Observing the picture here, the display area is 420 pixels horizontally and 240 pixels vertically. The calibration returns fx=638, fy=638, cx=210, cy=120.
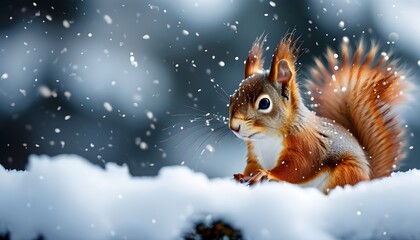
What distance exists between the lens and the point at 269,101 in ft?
3.51

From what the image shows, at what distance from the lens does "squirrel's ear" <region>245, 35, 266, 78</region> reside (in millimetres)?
1162

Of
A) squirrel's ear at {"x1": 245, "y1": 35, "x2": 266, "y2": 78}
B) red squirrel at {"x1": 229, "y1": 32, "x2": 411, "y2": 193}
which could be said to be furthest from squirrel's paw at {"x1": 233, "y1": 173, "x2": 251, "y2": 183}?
squirrel's ear at {"x1": 245, "y1": 35, "x2": 266, "y2": 78}

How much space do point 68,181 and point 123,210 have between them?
9cm

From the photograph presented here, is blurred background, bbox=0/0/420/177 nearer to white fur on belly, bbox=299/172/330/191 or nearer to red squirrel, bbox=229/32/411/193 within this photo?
red squirrel, bbox=229/32/411/193

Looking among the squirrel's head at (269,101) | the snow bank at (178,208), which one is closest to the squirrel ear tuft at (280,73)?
the squirrel's head at (269,101)

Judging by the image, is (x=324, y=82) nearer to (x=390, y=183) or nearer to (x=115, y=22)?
(x=390, y=183)

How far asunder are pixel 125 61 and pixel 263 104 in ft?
5.71

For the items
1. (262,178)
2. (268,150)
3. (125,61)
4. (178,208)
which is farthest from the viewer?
(125,61)

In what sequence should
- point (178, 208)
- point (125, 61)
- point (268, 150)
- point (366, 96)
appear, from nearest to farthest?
1. point (178, 208)
2. point (268, 150)
3. point (366, 96)
4. point (125, 61)

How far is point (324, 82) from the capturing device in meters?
1.30

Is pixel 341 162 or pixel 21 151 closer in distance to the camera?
pixel 341 162

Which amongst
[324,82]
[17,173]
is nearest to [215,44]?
[324,82]

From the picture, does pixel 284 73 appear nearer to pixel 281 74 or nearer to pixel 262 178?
pixel 281 74


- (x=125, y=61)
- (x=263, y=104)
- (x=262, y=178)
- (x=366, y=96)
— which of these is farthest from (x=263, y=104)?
(x=125, y=61)
